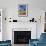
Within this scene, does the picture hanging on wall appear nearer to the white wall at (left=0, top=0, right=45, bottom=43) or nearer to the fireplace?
the white wall at (left=0, top=0, right=45, bottom=43)

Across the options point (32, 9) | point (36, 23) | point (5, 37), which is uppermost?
point (32, 9)

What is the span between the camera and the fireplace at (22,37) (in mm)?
9363

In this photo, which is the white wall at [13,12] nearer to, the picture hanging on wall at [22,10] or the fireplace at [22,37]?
the picture hanging on wall at [22,10]

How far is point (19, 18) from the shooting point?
9211 millimetres

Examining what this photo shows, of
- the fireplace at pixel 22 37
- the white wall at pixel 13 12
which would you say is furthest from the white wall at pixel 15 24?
the fireplace at pixel 22 37

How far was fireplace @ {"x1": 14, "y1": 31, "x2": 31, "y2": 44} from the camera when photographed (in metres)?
9.36

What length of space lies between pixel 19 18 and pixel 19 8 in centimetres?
60

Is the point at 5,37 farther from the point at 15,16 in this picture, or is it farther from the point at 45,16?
the point at 45,16

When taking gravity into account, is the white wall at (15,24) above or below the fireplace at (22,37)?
above

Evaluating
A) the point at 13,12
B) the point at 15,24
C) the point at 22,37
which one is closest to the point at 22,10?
the point at 13,12

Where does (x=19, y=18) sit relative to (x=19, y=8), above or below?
below

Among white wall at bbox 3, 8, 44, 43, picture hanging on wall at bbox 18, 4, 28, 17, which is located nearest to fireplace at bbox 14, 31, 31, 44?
white wall at bbox 3, 8, 44, 43

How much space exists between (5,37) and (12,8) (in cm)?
179

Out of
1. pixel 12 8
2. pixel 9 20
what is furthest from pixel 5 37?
Answer: pixel 12 8
